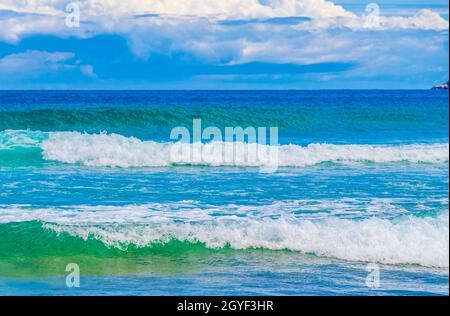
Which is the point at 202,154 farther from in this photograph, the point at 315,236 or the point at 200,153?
the point at 315,236

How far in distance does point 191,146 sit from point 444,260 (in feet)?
34.1

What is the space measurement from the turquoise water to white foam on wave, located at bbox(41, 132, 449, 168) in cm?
6

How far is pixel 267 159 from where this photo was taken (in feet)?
56.2

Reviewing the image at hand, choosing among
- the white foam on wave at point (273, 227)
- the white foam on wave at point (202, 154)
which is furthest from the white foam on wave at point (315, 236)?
the white foam on wave at point (202, 154)

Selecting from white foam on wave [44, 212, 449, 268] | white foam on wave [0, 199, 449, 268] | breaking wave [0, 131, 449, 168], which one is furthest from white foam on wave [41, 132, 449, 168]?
white foam on wave [44, 212, 449, 268]

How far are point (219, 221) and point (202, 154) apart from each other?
7111mm

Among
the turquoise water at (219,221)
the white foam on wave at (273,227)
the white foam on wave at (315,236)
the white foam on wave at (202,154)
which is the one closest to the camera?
the turquoise water at (219,221)

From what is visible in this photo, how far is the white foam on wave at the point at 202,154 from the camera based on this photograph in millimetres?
16578

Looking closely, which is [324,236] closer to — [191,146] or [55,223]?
[55,223]

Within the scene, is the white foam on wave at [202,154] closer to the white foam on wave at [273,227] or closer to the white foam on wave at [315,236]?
the white foam on wave at [273,227]

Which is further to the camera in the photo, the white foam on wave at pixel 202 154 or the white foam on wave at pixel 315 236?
the white foam on wave at pixel 202 154

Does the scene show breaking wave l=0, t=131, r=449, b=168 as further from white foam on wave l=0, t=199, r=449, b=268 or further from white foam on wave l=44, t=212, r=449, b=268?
white foam on wave l=44, t=212, r=449, b=268

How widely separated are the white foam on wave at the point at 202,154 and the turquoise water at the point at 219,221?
56 millimetres

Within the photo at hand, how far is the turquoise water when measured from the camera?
7867 mm
